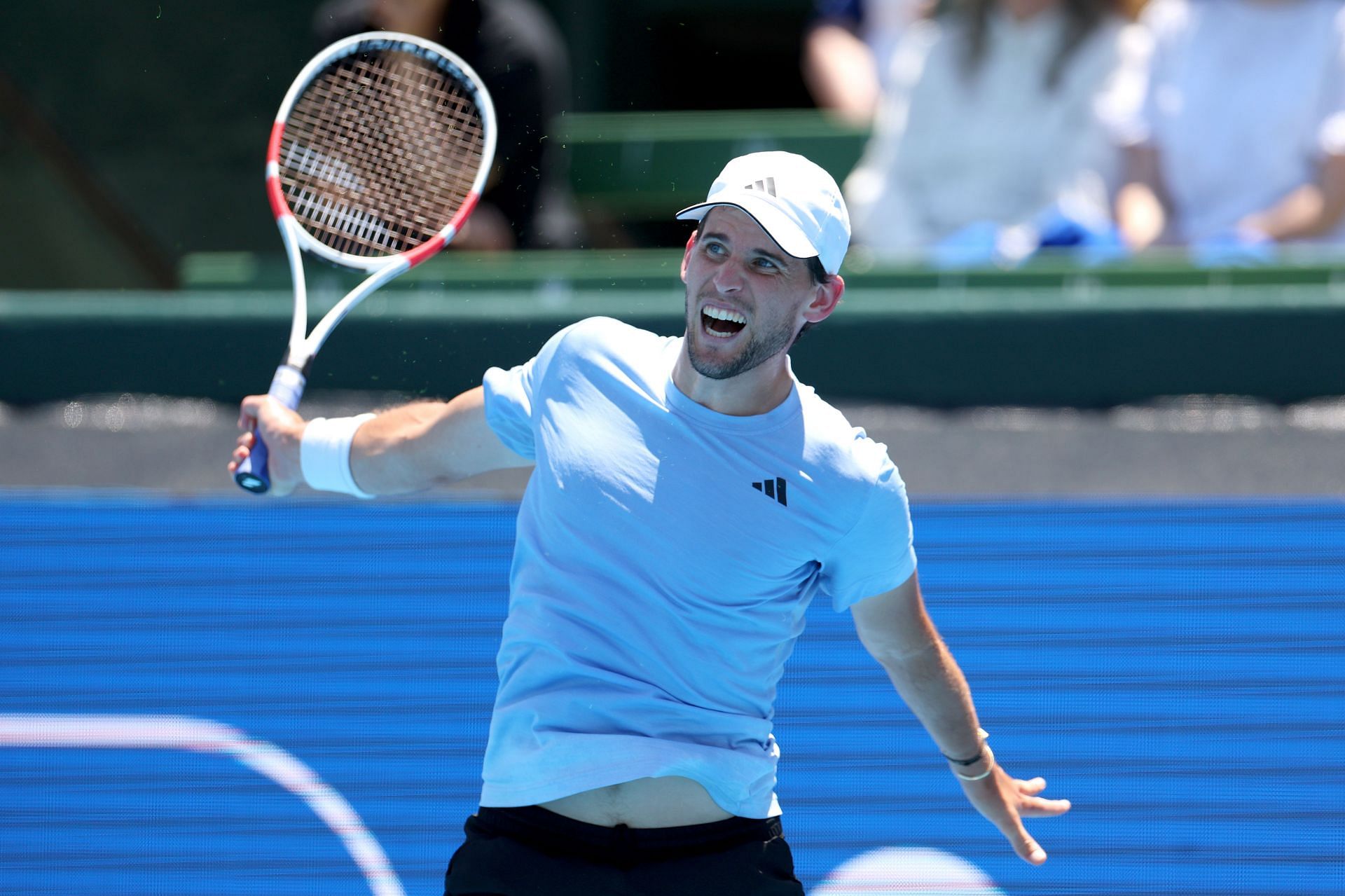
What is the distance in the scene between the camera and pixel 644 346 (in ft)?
7.41

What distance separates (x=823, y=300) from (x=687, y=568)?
1.30 feet

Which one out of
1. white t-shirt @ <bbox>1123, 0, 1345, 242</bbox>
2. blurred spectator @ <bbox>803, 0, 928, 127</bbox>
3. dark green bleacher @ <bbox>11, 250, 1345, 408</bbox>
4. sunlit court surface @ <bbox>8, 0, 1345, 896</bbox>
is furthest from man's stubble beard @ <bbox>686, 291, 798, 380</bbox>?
blurred spectator @ <bbox>803, 0, 928, 127</bbox>

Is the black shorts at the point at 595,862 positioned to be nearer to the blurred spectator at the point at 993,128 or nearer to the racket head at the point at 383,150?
the racket head at the point at 383,150

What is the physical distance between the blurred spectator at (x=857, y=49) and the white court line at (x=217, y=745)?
8.15ft

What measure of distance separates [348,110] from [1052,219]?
1.67m

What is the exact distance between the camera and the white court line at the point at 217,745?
Answer: 3.19 metres

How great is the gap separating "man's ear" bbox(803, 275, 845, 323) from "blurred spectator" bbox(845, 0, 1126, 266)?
70.6 inches

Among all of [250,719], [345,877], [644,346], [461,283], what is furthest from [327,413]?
[644,346]

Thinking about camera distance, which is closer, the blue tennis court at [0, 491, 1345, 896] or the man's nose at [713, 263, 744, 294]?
the man's nose at [713, 263, 744, 294]

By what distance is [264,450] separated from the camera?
95.6 inches

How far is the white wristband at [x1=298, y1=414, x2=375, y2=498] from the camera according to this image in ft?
7.93

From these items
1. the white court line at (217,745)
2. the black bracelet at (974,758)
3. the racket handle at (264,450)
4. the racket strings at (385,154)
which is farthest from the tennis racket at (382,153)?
the black bracelet at (974,758)

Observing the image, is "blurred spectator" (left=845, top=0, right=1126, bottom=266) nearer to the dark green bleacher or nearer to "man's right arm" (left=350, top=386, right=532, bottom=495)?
the dark green bleacher

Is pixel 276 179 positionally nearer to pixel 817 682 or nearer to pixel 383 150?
pixel 383 150
